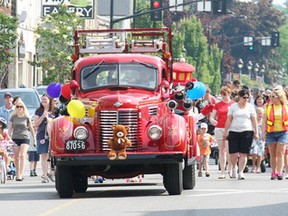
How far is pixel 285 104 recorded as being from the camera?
28797mm

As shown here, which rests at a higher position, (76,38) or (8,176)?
(76,38)

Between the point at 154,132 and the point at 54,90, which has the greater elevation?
the point at 54,90

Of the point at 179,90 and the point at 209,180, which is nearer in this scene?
the point at 179,90

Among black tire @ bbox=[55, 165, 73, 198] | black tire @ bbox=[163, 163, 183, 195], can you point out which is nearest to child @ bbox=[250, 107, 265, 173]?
black tire @ bbox=[163, 163, 183, 195]

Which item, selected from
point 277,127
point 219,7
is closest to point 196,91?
point 277,127

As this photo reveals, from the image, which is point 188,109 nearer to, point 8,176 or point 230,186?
point 230,186

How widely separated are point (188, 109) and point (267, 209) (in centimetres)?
460

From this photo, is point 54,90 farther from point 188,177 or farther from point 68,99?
point 188,177

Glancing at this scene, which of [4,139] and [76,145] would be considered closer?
[76,145]

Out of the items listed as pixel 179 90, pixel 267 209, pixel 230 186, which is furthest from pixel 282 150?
pixel 267 209

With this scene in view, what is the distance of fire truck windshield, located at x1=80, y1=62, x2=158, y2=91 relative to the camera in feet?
77.6

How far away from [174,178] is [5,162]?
804 centimetres

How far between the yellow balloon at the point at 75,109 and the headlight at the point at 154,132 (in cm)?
111

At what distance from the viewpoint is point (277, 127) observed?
2870cm
